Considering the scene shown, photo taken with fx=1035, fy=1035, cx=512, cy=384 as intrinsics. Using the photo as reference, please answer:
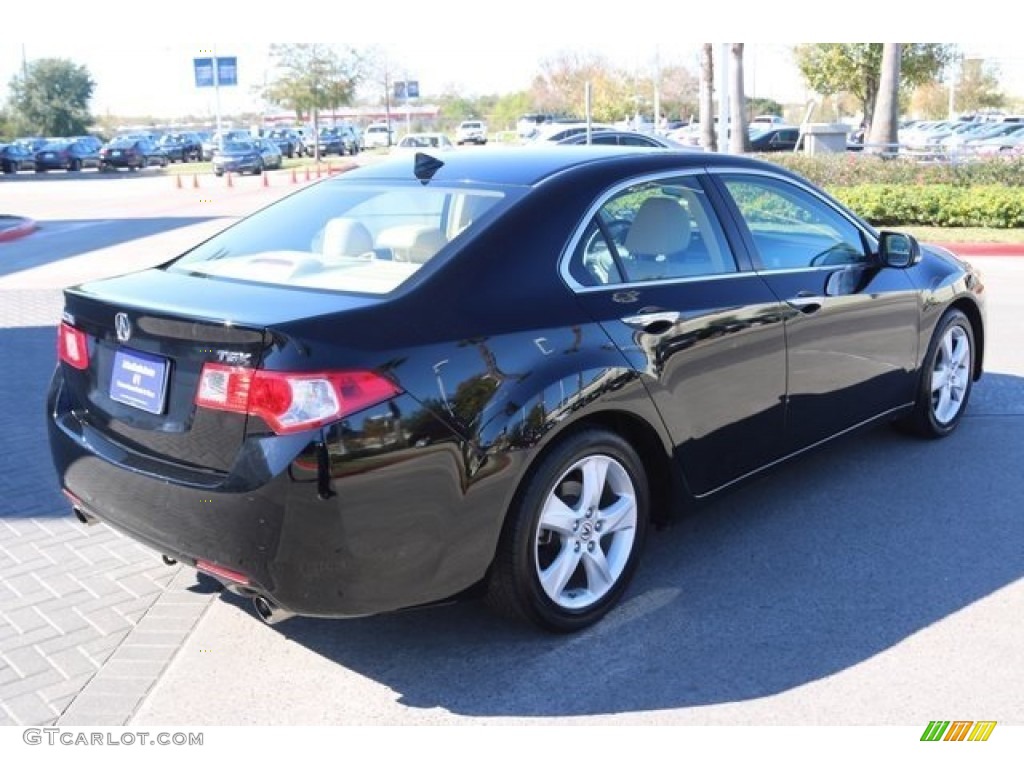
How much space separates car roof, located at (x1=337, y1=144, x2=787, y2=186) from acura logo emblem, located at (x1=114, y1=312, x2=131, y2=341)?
4.32 ft

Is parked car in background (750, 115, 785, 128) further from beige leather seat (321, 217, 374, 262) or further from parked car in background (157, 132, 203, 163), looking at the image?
beige leather seat (321, 217, 374, 262)

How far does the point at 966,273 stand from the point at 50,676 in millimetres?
5021

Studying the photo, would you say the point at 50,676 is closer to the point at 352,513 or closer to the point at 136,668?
the point at 136,668

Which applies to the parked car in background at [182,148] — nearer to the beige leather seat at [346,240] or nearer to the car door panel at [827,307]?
the car door panel at [827,307]

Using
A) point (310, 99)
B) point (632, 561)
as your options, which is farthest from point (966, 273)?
point (310, 99)

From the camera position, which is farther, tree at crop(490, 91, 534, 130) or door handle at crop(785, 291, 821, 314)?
tree at crop(490, 91, 534, 130)

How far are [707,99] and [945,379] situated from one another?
82.7ft

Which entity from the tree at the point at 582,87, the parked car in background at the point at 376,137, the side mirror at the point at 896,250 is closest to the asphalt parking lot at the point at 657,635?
the side mirror at the point at 896,250

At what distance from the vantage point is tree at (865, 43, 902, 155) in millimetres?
21844

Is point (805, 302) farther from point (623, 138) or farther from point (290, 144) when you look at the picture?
point (290, 144)

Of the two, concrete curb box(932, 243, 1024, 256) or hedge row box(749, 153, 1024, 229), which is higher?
hedge row box(749, 153, 1024, 229)

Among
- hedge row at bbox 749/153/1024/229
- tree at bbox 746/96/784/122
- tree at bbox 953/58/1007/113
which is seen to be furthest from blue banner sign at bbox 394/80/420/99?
hedge row at bbox 749/153/1024/229

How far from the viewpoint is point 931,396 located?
221 inches

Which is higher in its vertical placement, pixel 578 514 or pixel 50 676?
pixel 578 514
